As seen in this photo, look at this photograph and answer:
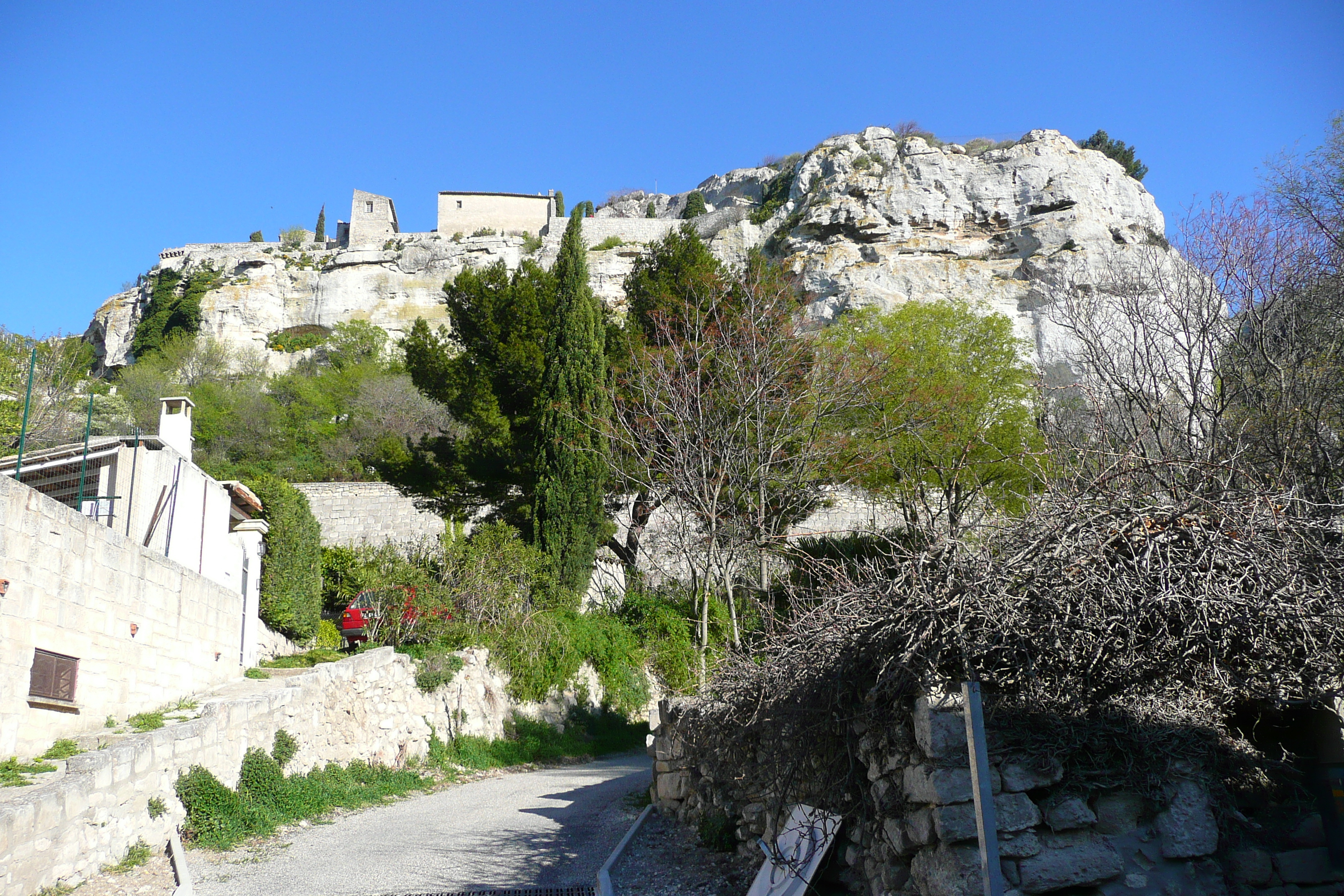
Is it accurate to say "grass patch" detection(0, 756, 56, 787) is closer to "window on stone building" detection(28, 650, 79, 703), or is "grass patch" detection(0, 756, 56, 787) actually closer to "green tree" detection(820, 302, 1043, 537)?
"window on stone building" detection(28, 650, 79, 703)

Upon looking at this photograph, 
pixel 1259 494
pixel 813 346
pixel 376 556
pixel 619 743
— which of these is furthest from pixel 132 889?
pixel 813 346

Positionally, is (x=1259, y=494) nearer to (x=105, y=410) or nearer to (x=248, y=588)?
(x=248, y=588)

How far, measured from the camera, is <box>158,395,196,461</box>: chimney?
44.8ft

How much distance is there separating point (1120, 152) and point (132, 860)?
5744cm

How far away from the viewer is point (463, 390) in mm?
18406

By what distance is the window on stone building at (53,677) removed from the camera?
23.2 feet

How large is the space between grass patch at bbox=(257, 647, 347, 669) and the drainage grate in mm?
7518

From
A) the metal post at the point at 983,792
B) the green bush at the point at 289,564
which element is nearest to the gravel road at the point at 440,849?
the metal post at the point at 983,792

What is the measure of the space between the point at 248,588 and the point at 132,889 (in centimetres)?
863

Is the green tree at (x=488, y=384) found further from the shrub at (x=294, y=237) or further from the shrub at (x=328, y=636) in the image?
the shrub at (x=294, y=237)

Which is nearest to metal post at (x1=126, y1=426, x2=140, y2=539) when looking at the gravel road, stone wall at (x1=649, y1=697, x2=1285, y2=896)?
the gravel road

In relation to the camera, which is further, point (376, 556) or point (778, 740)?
point (376, 556)

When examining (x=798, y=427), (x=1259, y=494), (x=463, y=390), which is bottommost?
(x=1259, y=494)

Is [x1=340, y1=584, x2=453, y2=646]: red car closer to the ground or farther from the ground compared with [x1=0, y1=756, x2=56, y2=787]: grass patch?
farther from the ground
